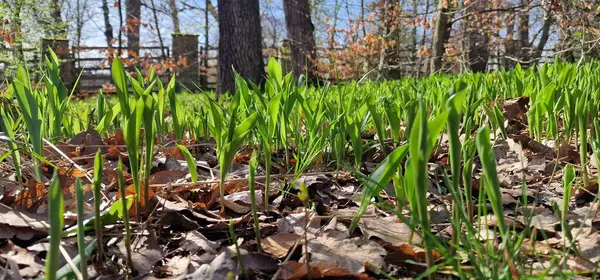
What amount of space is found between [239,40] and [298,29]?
227 centimetres

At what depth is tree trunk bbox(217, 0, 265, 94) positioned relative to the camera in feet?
21.6

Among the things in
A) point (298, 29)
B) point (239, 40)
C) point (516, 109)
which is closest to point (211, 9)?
point (298, 29)

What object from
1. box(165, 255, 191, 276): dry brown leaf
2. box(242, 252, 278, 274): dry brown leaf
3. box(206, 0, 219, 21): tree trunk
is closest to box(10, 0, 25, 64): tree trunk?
box(165, 255, 191, 276): dry brown leaf

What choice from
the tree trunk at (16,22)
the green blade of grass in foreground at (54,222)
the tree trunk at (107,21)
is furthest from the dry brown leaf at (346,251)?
the tree trunk at (107,21)

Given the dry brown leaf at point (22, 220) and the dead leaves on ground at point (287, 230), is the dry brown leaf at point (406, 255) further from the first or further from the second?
the dry brown leaf at point (22, 220)

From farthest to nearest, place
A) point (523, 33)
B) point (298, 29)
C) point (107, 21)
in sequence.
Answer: point (107, 21)
point (523, 33)
point (298, 29)

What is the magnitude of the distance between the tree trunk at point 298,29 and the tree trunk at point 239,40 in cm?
178

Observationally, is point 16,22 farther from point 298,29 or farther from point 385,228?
point 385,228

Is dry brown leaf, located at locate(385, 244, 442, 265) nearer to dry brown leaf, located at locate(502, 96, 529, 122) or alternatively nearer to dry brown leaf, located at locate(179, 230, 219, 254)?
dry brown leaf, located at locate(179, 230, 219, 254)

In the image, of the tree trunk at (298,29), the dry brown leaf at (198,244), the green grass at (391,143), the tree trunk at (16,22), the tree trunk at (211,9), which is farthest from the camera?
the tree trunk at (211,9)

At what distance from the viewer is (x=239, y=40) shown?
21.9 ft

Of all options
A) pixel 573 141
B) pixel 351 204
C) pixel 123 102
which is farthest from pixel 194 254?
pixel 573 141

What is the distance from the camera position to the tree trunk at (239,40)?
259 inches

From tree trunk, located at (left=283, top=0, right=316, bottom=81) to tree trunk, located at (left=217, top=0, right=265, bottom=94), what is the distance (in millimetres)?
1782
